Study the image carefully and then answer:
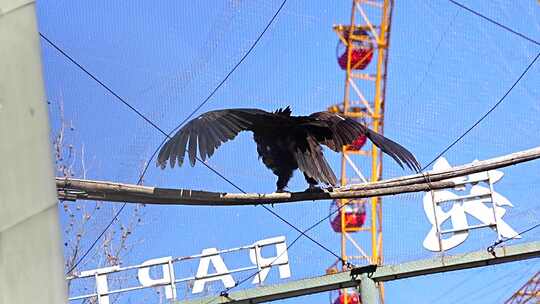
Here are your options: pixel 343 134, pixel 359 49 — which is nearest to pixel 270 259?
pixel 343 134

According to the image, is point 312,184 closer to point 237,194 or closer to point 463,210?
point 237,194

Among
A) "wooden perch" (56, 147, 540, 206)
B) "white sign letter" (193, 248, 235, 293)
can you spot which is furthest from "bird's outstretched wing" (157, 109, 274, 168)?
"white sign letter" (193, 248, 235, 293)

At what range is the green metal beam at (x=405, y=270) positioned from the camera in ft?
29.9

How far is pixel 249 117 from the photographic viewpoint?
6.15 m

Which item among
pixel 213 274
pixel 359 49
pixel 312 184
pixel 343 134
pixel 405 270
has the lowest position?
pixel 405 270

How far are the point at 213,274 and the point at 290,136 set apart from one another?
12.0 ft

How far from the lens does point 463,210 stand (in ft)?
33.8

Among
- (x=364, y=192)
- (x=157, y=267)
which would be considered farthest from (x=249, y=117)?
(x=157, y=267)

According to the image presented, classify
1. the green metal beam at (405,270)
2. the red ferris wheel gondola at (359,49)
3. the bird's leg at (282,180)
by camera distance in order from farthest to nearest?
1. the red ferris wheel gondola at (359,49)
2. the green metal beam at (405,270)
3. the bird's leg at (282,180)

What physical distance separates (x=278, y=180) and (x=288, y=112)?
1.38ft

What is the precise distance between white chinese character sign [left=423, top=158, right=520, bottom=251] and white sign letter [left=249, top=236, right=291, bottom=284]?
50.7 inches

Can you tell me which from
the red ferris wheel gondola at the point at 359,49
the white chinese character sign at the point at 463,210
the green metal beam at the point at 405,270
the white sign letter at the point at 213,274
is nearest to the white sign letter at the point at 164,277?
the white sign letter at the point at 213,274

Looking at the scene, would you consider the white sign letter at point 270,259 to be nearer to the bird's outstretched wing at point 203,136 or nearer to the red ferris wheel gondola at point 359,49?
the bird's outstretched wing at point 203,136

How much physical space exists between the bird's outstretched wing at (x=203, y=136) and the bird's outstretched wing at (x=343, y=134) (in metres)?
0.49
